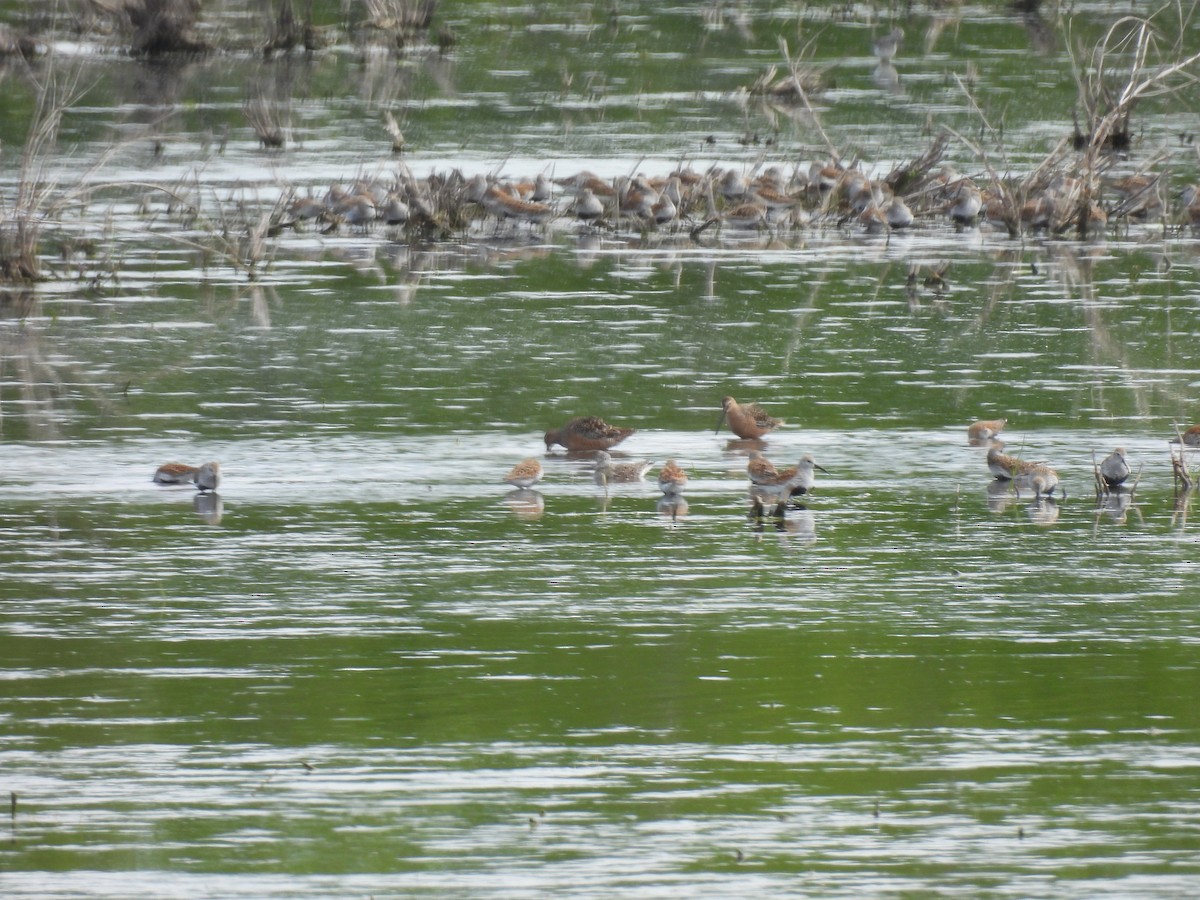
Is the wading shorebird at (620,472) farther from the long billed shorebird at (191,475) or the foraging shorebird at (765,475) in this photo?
the long billed shorebird at (191,475)

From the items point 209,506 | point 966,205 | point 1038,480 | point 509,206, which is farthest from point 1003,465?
point 966,205

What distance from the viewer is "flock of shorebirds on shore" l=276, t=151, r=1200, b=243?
21.2 m

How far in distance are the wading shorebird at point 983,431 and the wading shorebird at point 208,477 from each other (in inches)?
144

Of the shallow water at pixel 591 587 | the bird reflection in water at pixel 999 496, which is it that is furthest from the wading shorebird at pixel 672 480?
the bird reflection in water at pixel 999 496

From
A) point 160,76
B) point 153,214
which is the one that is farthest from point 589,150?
point 160,76

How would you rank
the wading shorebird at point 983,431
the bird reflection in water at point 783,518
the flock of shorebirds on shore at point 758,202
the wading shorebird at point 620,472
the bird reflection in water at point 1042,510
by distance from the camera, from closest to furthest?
the bird reflection in water at point 783,518 → the bird reflection in water at point 1042,510 → the wading shorebird at point 620,472 → the wading shorebird at point 983,431 → the flock of shorebirds on shore at point 758,202

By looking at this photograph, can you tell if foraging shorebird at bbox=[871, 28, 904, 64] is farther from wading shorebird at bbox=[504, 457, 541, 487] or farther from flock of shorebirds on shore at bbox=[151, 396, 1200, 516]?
wading shorebird at bbox=[504, 457, 541, 487]

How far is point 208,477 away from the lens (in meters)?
11.2

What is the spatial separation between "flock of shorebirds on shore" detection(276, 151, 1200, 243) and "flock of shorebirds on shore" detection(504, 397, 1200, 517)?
8.75m

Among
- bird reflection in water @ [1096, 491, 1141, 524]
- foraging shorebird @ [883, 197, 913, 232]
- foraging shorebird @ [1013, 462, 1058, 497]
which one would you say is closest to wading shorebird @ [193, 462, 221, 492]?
foraging shorebird @ [1013, 462, 1058, 497]

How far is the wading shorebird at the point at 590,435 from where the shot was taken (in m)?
12.0

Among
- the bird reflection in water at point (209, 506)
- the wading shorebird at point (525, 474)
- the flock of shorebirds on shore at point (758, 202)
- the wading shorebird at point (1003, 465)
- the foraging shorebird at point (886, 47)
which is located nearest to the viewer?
the bird reflection in water at point (209, 506)

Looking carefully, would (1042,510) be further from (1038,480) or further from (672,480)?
(672,480)

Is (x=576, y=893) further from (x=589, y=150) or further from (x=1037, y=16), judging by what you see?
(x=1037, y=16)
